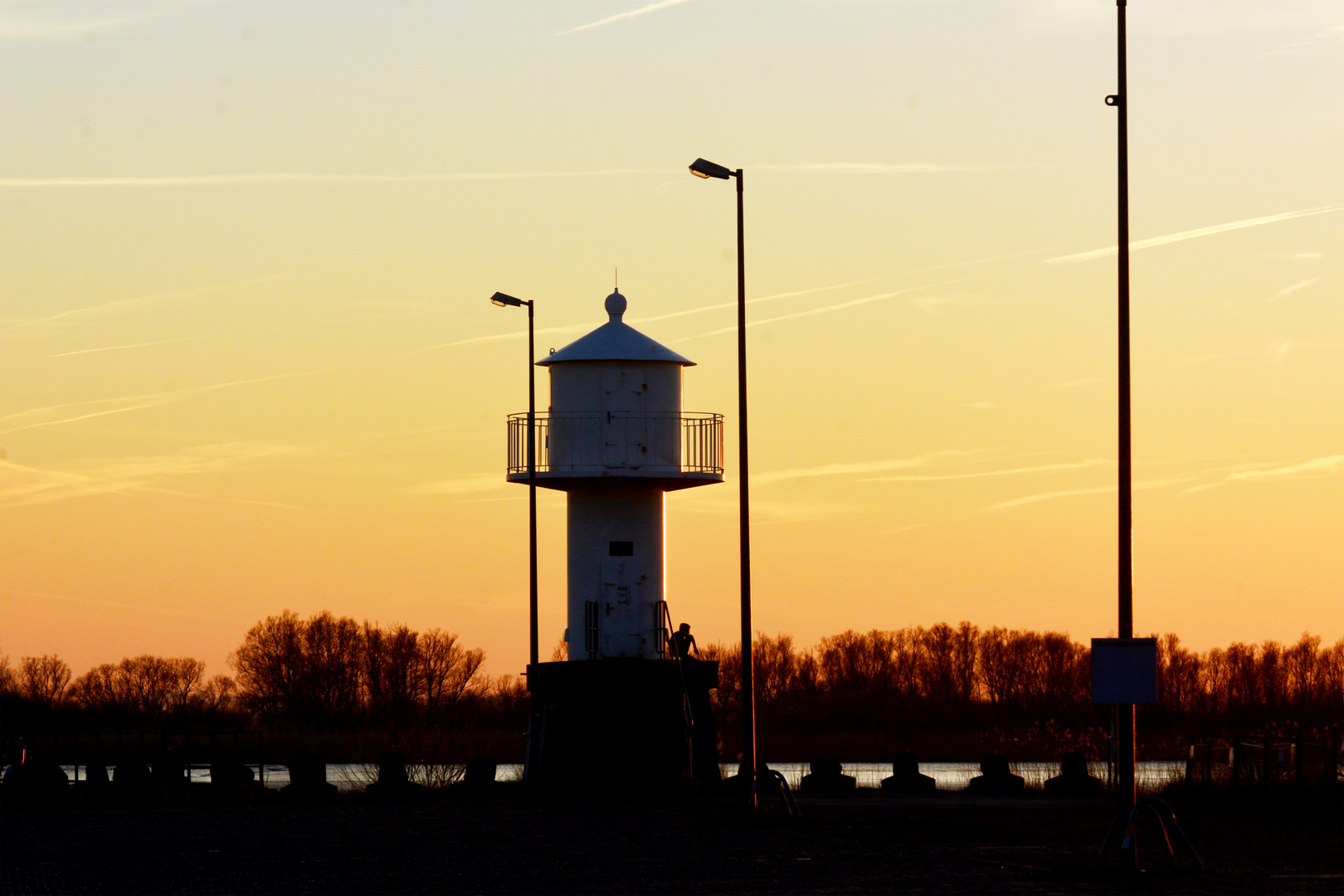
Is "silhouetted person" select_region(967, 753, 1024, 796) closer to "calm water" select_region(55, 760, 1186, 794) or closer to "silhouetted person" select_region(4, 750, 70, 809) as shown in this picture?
"calm water" select_region(55, 760, 1186, 794)

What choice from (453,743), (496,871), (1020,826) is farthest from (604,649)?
(496,871)

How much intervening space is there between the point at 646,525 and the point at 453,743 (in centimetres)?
917

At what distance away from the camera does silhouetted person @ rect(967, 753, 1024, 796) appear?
42500 mm

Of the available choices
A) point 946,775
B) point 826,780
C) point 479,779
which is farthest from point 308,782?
point 946,775

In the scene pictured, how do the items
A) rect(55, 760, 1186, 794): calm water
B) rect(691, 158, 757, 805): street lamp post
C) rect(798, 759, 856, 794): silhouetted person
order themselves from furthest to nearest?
rect(798, 759, 856, 794): silhouetted person, rect(55, 760, 1186, 794): calm water, rect(691, 158, 757, 805): street lamp post

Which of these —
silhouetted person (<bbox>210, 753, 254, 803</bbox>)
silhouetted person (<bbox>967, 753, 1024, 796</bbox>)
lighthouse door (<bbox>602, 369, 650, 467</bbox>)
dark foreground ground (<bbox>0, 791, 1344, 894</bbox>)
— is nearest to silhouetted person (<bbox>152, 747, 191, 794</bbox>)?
silhouetted person (<bbox>210, 753, 254, 803</bbox>)

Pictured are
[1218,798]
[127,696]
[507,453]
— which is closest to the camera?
[1218,798]

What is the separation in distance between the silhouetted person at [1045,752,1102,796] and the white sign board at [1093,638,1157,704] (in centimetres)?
2137

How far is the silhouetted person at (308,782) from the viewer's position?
38.7 meters

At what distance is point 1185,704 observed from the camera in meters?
87.1

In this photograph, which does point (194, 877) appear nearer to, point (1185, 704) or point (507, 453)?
point (507, 453)

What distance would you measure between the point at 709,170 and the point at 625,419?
10.9m

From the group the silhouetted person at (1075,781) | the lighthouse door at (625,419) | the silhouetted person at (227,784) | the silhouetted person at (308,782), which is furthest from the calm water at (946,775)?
the lighthouse door at (625,419)

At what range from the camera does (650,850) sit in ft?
Result: 80.5
